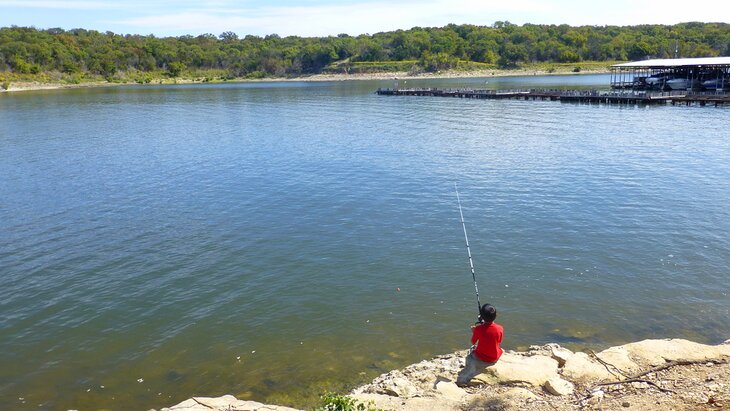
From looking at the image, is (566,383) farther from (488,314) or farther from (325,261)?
(325,261)

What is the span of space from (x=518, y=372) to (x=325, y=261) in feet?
32.1

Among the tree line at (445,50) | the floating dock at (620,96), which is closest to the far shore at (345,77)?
the tree line at (445,50)

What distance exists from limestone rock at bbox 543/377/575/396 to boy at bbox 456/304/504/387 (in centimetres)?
107

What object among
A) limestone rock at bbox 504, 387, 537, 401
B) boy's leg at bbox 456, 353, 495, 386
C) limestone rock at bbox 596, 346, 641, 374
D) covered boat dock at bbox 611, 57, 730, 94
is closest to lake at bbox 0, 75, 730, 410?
limestone rock at bbox 596, 346, 641, 374

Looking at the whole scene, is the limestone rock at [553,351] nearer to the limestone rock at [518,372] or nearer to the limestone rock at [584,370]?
the limestone rock at [584,370]

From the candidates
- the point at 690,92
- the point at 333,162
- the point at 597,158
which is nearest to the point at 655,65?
the point at 690,92

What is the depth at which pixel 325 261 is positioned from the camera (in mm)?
19484

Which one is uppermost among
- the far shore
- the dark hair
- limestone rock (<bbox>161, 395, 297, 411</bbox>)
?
the far shore

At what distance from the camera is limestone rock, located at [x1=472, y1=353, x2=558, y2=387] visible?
10641 mm

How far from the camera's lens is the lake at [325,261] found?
13664 mm

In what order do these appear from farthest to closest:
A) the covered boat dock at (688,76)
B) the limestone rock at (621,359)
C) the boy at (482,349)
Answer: the covered boat dock at (688,76), the limestone rock at (621,359), the boy at (482,349)

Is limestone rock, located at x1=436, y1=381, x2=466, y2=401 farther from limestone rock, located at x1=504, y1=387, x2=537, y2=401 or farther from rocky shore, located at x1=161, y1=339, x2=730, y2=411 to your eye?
limestone rock, located at x1=504, y1=387, x2=537, y2=401

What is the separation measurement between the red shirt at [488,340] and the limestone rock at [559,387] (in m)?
1.07

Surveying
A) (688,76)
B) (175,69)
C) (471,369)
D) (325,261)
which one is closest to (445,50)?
(175,69)
